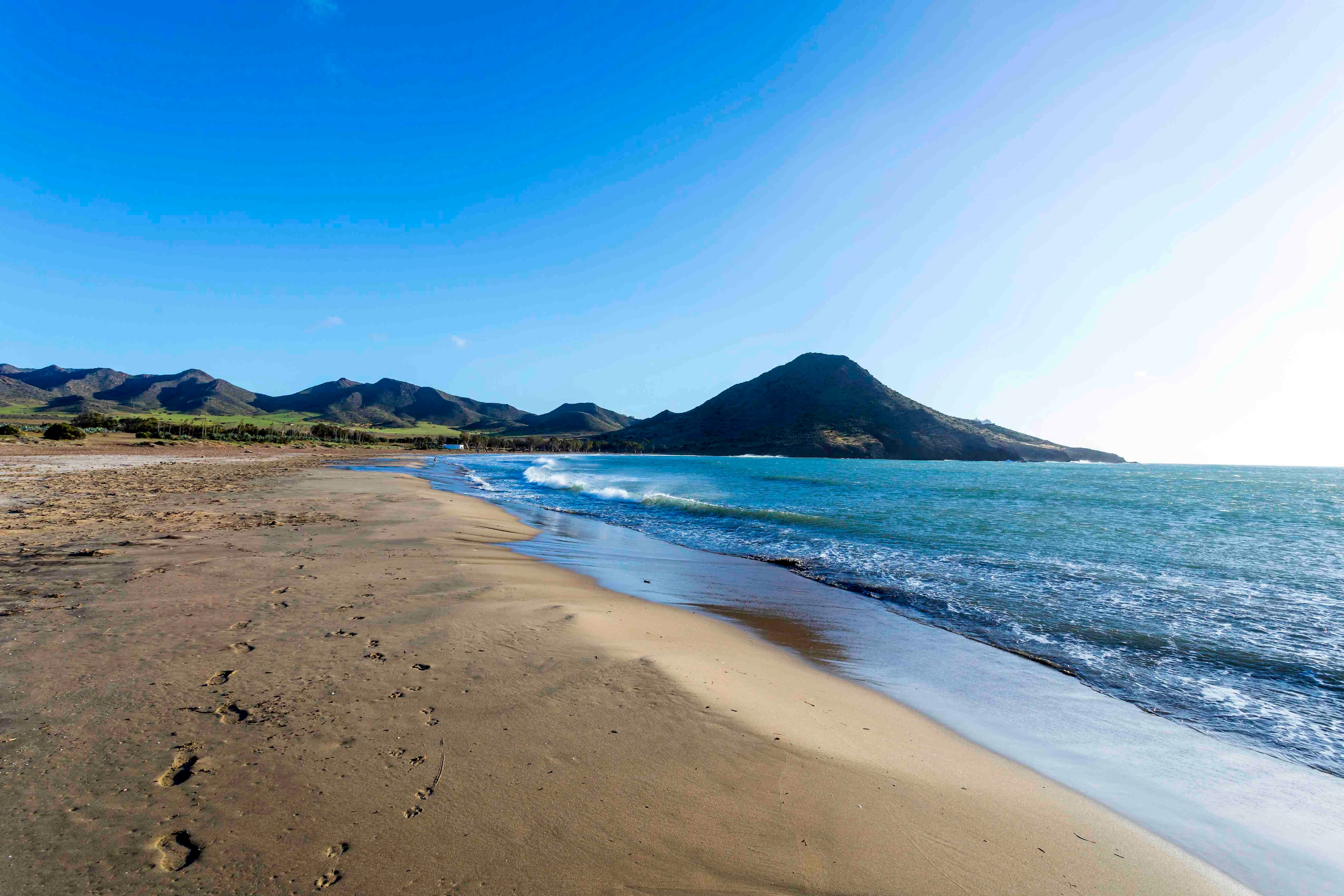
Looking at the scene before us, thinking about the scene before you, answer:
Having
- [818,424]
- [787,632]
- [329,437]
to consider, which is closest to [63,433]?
[329,437]

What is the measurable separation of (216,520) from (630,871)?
16630 millimetres

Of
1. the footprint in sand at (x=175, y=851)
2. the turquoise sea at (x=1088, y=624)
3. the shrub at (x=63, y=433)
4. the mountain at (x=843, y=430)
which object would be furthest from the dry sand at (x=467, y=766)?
the mountain at (x=843, y=430)

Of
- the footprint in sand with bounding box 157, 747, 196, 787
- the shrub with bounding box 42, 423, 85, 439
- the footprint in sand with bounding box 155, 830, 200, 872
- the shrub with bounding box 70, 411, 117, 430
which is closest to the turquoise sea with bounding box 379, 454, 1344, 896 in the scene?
the footprint in sand with bounding box 155, 830, 200, 872

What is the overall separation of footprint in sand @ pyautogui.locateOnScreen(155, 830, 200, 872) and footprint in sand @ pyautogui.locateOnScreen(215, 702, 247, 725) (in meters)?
1.54

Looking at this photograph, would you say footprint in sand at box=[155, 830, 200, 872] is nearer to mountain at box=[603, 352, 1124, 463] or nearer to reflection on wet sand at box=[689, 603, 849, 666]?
reflection on wet sand at box=[689, 603, 849, 666]

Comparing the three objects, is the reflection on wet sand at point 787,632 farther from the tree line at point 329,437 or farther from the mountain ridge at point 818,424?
the mountain ridge at point 818,424

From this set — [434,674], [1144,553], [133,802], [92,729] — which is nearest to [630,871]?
[133,802]

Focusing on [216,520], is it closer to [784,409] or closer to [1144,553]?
[1144,553]

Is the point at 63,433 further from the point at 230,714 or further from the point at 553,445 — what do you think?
the point at 553,445

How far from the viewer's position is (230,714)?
461cm

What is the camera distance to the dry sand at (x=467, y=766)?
3109 mm

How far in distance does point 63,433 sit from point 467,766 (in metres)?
85.9

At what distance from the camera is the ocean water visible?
7688mm

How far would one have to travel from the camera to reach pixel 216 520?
1455cm
